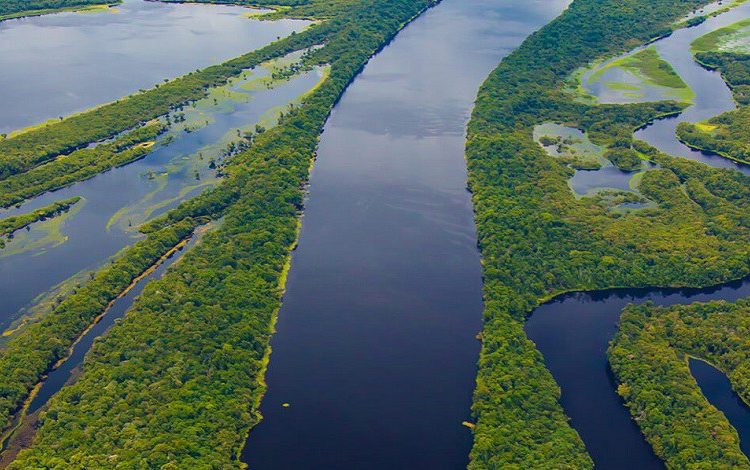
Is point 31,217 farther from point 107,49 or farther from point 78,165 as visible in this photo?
point 107,49

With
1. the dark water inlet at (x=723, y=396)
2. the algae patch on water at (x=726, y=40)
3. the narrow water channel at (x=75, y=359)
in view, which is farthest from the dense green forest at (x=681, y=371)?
the algae patch on water at (x=726, y=40)

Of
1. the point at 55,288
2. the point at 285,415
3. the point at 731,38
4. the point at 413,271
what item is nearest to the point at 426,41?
the point at 731,38

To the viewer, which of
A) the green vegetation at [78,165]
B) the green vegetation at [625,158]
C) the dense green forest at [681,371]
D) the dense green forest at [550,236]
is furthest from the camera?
the green vegetation at [625,158]

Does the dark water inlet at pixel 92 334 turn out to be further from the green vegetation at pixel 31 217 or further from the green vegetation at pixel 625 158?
the green vegetation at pixel 625 158

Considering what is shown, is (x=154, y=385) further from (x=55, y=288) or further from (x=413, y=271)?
(x=413, y=271)

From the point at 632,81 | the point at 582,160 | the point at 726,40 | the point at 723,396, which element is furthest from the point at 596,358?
the point at 726,40

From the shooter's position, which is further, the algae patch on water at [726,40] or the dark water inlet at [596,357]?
the algae patch on water at [726,40]
